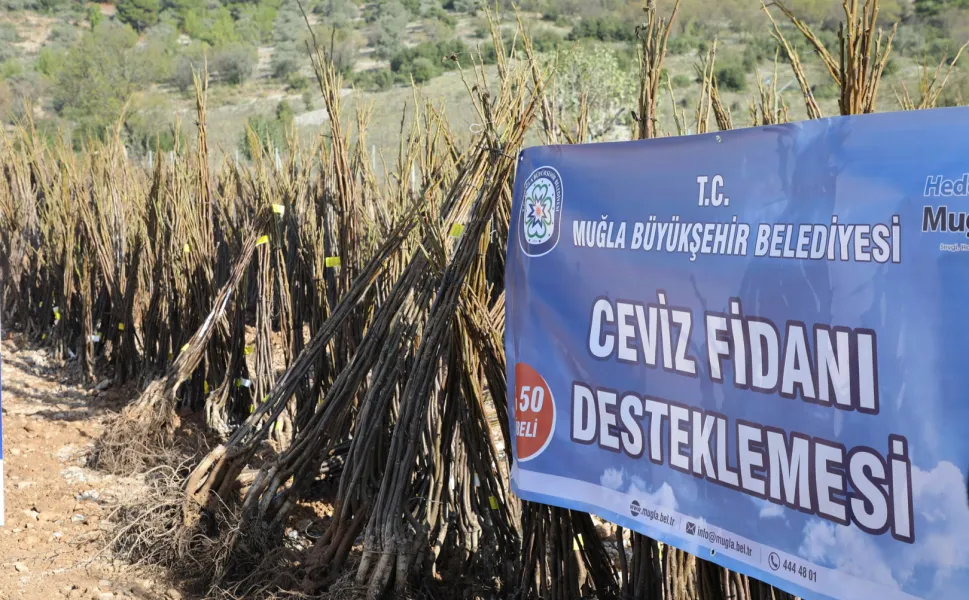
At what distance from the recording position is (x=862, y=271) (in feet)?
4.80

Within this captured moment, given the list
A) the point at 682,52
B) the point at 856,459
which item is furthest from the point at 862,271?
the point at 682,52

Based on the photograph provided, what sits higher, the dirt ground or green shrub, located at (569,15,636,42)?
green shrub, located at (569,15,636,42)

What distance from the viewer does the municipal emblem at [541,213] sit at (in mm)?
2080

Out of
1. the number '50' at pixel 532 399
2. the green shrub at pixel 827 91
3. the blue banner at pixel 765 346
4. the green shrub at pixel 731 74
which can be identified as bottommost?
the green shrub at pixel 827 91

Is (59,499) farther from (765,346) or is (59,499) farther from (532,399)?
(765,346)

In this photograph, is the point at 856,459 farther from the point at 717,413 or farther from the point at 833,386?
the point at 717,413

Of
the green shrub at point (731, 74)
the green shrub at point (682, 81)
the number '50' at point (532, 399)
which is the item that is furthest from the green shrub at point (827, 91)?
the number '50' at point (532, 399)

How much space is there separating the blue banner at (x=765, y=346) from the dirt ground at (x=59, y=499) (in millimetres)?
1643

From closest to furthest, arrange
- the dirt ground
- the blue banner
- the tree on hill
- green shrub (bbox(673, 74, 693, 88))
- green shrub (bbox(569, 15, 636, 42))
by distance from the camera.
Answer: the blue banner → the dirt ground → green shrub (bbox(673, 74, 693, 88)) → green shrub (bbox(569, 15, 636, 42)) → the tree on hill

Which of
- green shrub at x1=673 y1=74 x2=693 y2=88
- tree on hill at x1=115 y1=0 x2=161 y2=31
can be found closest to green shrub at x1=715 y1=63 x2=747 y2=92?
green shrub at x1=673 y1=74 x2=693 y2=88

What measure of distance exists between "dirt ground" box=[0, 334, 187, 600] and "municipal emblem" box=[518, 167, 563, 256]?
1.72 metres

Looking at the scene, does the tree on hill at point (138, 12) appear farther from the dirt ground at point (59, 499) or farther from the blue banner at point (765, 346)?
the blue banner at point (765, 346)

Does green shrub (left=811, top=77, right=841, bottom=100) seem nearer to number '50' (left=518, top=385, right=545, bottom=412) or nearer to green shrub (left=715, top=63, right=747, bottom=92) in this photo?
green shrub (left=715, top=63, right=747, bottom=92)

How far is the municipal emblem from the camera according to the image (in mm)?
2080
